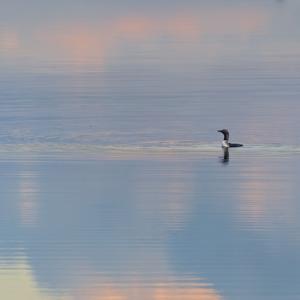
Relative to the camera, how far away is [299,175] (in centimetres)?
2438

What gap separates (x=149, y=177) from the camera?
24.7 m

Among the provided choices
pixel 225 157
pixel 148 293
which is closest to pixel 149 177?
pixel 225 157

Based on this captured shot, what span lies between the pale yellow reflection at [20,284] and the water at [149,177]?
2 cm

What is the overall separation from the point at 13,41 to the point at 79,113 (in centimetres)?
2362

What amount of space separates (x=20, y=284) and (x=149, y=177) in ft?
22.9

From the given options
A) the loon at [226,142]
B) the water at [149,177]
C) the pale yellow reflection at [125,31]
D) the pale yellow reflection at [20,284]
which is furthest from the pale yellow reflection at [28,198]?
the pale yellow reflection at [125,31]

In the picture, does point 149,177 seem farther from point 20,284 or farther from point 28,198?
point 20,284

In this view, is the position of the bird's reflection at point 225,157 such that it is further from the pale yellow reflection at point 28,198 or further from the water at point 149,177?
the pale yellow reflection at point 28,198

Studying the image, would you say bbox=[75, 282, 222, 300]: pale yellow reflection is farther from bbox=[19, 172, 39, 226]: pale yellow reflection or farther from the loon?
the loon

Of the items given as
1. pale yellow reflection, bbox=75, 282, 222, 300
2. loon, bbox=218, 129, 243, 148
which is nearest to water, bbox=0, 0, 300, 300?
pale yellow reflection, bbox=75, 282, 222, 300

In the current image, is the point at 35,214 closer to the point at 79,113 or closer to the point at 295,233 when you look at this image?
the point at 295,233

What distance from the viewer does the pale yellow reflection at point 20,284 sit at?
57.0 feet

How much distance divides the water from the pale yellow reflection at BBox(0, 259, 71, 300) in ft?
0.07

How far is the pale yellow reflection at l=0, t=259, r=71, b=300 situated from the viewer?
17375 millimetres
